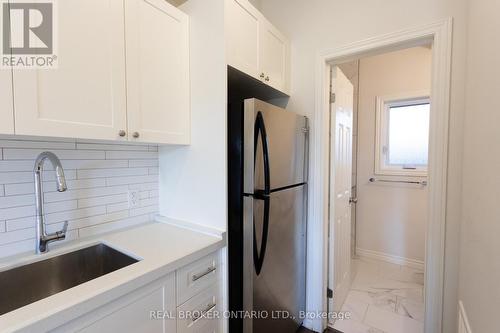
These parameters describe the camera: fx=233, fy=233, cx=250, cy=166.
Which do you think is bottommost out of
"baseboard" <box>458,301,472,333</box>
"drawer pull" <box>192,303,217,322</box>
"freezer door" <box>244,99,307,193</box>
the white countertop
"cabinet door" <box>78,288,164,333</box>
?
"drawer pull" <box>192,303,217,322</box>

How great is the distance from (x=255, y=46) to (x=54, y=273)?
5.41 feet

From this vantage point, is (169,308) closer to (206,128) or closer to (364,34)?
(206,128)

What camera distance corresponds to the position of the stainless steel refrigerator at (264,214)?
1.31 metres

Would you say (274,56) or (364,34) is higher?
(364,34)

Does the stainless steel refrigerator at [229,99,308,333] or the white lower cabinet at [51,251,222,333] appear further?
the stainless steel refrigerator at [229,99,308,333]

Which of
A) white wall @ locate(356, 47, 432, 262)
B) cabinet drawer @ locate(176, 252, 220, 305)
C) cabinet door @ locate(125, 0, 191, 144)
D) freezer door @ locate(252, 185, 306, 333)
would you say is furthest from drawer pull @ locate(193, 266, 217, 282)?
white wall @ locate(356, 47, 432, 262)

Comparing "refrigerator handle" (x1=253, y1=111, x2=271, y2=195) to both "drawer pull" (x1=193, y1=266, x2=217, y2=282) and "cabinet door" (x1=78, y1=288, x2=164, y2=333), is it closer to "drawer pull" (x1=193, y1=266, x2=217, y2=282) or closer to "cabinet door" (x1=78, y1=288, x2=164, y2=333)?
"drawer pull" (x1=193, y1=266, x2=217, y2=282)

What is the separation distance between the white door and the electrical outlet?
144cm

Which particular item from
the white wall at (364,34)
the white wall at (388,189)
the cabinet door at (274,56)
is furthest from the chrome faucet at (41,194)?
the white wall at (388,189)

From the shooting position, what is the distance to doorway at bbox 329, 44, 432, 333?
7.59ft

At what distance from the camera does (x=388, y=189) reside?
9.74 ft

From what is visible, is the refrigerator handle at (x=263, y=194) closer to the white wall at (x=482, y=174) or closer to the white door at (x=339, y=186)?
the white door at (x=339, y=186)

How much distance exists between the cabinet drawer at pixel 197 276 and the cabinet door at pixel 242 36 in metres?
1.09

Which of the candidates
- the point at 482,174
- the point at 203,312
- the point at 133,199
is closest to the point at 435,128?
the point at 482,174
